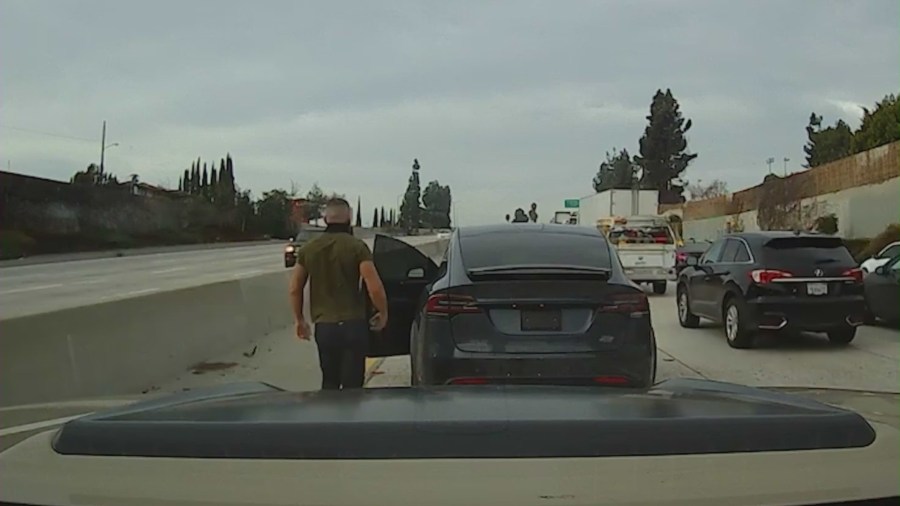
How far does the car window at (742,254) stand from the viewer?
12586 mm

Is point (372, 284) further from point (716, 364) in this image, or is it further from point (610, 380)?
point (716, 364)

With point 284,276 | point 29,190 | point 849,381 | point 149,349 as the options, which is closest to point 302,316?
point 149,349

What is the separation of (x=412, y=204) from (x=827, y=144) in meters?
54.1

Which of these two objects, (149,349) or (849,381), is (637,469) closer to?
(149,349)

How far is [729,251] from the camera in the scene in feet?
43.7

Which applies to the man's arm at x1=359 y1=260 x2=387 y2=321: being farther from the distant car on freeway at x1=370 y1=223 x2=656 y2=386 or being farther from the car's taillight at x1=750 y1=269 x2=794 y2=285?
the car's taillight at x1=750 y1=269 x2=794 y2=285

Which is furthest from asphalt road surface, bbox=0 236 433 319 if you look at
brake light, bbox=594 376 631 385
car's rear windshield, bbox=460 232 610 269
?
brake light, bbox=594 376 631 385

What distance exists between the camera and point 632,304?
656 centimetres

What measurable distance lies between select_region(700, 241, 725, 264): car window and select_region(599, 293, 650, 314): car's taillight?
7565 mm

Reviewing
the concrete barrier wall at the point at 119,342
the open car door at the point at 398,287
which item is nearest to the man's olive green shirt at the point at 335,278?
the open car door at the point at 398,287

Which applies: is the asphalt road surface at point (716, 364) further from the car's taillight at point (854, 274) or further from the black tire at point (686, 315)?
the black tire at point (686, 315)

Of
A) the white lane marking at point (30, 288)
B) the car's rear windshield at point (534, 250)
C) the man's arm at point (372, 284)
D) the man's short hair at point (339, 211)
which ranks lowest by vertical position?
the white lane marking at point (30, 288)

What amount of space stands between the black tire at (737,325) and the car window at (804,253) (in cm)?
73

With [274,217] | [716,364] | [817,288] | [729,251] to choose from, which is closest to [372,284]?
[716,364]
